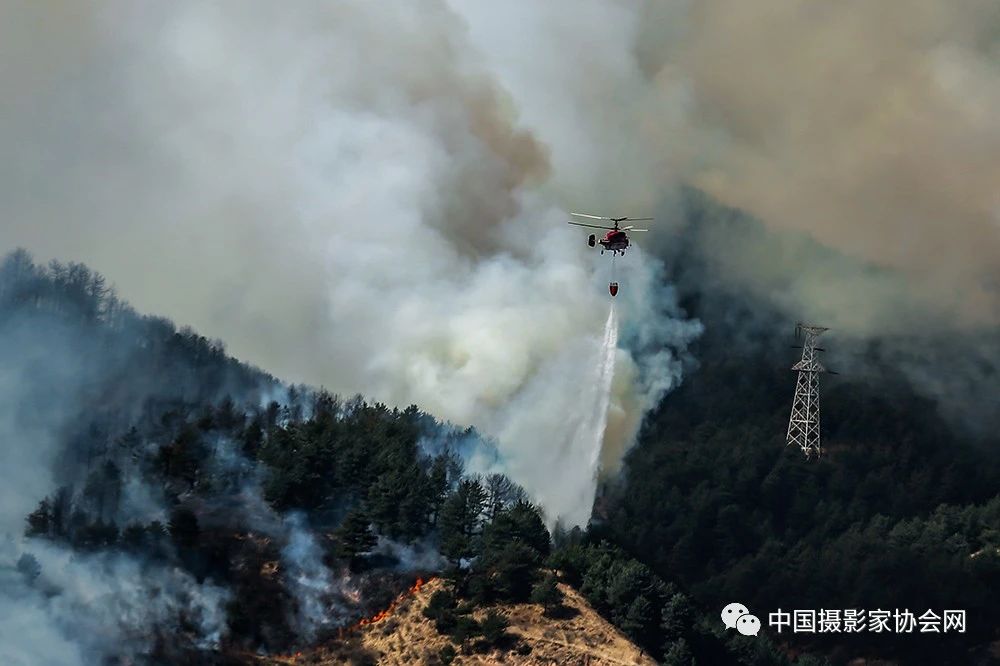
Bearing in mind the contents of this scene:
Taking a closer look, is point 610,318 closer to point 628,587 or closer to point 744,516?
point 744,516

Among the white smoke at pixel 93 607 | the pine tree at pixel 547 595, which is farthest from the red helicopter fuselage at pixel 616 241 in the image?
the white smoke at pixel 93 607

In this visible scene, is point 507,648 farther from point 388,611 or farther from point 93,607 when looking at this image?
point 93,607

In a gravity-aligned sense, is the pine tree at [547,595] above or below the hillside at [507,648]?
above

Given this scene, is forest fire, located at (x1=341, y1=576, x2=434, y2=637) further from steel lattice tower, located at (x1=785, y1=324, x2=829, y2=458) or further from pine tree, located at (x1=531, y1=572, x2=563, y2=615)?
steel lattice tower, located at (x1=785, y1=324, x2=829, y2=458)

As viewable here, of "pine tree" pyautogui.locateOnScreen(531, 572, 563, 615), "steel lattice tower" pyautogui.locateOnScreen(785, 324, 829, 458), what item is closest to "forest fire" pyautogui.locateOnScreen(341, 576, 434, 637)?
"pine tree" pyautogui.locateOnScreen(531, 572, 563, 615)

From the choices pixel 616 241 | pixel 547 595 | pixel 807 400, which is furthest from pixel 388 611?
pixel 807 400

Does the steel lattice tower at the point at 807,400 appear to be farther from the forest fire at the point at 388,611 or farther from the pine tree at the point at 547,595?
the forest fire at the point at 388,611
